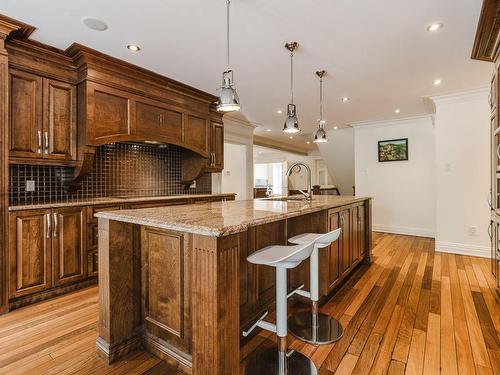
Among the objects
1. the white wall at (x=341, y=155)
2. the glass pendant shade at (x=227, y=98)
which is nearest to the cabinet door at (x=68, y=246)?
the glass pendant shade at (x=227, y=98)

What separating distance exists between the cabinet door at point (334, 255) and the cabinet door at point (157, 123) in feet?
8.02

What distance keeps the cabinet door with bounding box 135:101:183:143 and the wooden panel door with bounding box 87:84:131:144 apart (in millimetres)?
163

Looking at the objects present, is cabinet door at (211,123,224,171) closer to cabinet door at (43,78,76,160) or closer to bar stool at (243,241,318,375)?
cabinet door at (43,78,76,160)

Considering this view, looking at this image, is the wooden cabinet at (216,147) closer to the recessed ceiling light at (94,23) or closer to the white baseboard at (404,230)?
the recessed ceiling light at (94,23)

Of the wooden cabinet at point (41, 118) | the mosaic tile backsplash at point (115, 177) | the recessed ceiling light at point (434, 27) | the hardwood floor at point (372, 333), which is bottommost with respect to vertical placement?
the hardwood floor at point (372, 333)

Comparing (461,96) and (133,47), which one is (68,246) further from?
(461,96)

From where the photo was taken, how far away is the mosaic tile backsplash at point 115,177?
2.83 metres

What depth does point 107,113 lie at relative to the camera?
9.87ft

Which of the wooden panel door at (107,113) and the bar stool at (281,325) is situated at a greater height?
the wooden panel door at (107,113)

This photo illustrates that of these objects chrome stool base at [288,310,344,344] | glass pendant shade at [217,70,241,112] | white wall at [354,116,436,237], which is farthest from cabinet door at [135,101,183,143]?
white wall at [354,116,436,237]

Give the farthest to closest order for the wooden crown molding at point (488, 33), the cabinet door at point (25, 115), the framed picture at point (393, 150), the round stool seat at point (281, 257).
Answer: the framed picture at point (393, 150), the cabinet door at point (25, 115), the wooden crown molding at point (488, 33), the round stool seat at point (281, 257)

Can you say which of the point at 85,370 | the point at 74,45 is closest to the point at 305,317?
the point at 85,370

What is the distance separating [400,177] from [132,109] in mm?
5390

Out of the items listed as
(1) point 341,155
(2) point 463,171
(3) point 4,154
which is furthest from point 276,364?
(1) point 341,155
